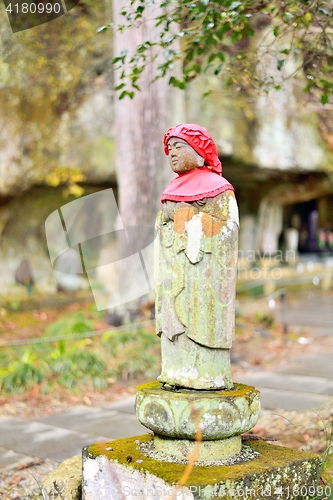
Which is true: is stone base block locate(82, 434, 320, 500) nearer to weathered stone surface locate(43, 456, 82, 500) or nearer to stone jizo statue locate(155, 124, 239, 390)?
weathered stone surface locate(43, 456, 82, 500)

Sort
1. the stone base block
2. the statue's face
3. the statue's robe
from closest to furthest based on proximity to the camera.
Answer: the stone base block < the statue's robe < the statue's face

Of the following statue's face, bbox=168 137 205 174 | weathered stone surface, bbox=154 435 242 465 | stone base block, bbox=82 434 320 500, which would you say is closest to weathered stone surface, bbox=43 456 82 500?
stone base block, bbox=82 434 320 500

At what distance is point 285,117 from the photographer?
1252 centimetres

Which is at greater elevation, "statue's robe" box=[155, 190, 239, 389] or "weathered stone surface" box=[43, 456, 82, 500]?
"statue's robe" box=[155, 190, 239, 389]

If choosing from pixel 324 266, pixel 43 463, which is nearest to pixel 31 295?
pixel 43 463

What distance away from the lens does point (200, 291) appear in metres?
3.12

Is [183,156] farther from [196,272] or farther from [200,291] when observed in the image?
[200,291]

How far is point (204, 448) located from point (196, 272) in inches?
37.6

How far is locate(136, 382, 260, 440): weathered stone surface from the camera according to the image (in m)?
3.01

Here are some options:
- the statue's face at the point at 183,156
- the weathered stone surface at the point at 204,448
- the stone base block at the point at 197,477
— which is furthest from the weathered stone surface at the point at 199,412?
the statue's face at the point at 183,156

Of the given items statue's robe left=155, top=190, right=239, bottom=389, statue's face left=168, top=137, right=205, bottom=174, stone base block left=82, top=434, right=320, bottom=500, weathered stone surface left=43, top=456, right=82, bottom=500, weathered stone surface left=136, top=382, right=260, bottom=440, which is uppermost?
statue's face left=168, top=137, right=205, bottom=174

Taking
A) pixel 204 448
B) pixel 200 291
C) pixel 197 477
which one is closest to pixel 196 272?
pixel 200 291

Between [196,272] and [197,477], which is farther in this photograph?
[196,272]

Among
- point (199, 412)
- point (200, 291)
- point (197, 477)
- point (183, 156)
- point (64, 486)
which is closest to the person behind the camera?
point (197, 477)
